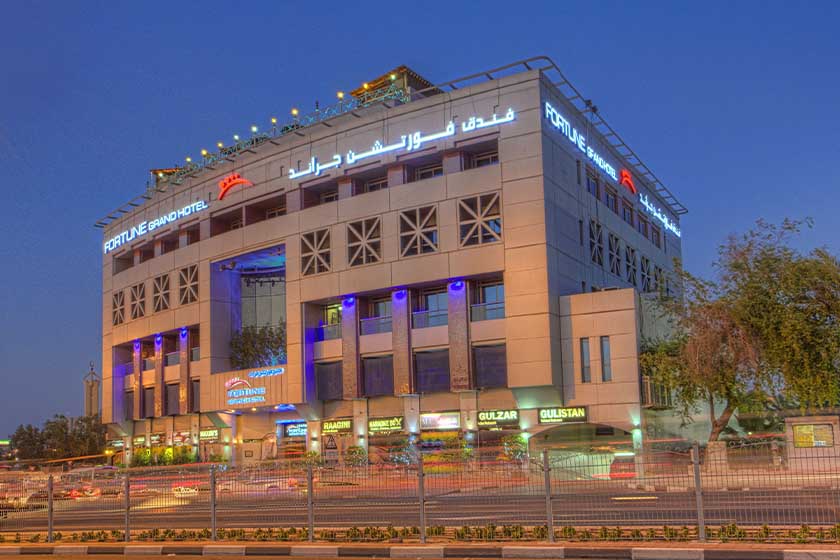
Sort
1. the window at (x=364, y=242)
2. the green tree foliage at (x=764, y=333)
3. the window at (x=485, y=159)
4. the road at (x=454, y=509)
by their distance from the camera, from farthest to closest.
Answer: the window at (x=364, y=242) → the window at (x=485, y=159) → the green tree foliage at (x=764, y=333) → the road at (x=454, y=509)

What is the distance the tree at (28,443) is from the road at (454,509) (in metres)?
78.3

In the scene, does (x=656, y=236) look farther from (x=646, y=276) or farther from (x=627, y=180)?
(x=627, y=180)

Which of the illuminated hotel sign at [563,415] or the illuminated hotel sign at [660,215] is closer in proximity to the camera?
the illuminated hotel sign at [563,415]

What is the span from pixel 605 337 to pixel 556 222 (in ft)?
21.0

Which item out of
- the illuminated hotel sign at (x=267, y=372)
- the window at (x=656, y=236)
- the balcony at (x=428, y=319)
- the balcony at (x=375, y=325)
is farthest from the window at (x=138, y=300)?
the window at (x=656, y=236)

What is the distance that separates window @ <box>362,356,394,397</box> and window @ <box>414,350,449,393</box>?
1882mm

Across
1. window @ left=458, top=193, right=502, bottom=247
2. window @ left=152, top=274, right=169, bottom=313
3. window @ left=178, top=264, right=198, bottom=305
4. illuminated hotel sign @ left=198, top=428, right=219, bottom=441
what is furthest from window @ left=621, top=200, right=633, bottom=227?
window @ left=152, top=274, right=169, bottom=313

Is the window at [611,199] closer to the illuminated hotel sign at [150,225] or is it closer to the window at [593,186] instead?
the window at [593,186]

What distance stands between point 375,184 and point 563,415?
1768cm

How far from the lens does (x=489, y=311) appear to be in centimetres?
4838

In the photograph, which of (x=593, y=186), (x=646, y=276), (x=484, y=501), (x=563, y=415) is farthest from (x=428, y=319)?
(x=484, y=501)

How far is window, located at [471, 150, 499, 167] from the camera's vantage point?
50.5 meters

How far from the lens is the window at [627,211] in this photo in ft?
200

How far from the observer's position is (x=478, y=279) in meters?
49.2
